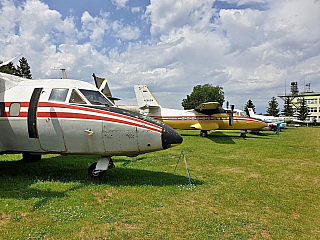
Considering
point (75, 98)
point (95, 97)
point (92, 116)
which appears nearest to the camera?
point (92, 116)

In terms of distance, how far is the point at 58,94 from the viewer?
24.0ft

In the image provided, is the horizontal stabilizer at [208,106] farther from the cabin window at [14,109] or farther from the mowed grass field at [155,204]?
the cabin window at [14,109]

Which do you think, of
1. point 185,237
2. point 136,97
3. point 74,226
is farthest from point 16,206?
point 136,97

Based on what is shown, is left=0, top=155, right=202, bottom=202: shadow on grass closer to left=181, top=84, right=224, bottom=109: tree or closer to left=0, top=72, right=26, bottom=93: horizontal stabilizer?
left=0, top=72, right=26, bottom=93: horizontal stabilizer

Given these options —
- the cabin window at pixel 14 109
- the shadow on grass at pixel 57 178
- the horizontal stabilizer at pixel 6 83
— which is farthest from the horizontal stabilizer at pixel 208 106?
the cabin window at pixel 14 109

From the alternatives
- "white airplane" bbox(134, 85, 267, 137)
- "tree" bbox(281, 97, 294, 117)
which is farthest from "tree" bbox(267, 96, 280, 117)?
"white airplane" bbox(134, 85, 267, 137)

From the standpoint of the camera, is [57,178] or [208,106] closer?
[57,178]

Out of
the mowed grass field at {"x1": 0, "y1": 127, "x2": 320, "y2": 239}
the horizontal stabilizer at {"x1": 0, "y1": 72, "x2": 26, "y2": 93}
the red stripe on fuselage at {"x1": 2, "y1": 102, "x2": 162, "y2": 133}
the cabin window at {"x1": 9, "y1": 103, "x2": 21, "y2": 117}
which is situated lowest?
the mowed grass field at {"x1": 0, "y1": 127, "x2": 320, "y2": 239}

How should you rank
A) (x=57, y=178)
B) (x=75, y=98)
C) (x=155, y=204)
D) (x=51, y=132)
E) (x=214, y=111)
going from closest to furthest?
(x=155, y=204) < (x=51, y=132) < (x=75, y=98) < (x=57, y=178) < (x=214, y=111)

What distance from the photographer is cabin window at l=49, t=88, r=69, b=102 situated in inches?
284

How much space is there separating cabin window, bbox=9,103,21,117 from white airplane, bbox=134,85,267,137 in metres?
20.1

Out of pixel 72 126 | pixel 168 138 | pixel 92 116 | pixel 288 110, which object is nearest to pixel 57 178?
pixel 72 126

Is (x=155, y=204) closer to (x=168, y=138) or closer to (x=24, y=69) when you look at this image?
(x=168, y=138)

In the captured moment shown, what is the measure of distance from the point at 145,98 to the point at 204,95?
68.1 meters
